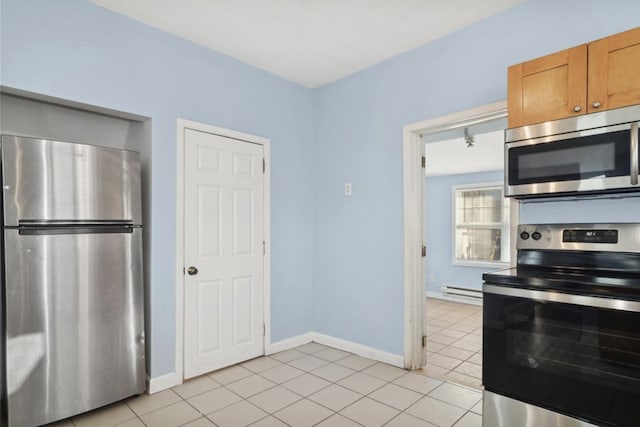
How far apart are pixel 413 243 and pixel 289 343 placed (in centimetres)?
160

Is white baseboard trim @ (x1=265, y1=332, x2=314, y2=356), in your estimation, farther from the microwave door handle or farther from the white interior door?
the microwave door handle

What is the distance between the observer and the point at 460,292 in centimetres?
622

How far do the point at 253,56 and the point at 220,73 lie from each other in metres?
0.33

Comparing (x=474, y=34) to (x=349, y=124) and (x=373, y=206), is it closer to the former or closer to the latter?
(x=349, y=124)

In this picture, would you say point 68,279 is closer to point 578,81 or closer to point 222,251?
point 222,251

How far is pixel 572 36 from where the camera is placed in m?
2.14

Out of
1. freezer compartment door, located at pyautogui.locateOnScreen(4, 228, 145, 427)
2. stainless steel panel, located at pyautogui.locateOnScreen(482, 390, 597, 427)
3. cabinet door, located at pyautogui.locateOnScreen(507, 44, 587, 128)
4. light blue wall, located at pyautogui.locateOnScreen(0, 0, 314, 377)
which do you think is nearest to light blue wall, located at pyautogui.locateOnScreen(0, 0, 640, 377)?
light blue wall, located at pyautogui.locateOnScreen(0, 0, 314, 377)

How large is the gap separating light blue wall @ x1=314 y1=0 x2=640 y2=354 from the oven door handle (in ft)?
2.36

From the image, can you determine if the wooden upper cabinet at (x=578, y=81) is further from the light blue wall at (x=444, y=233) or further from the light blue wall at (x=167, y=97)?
the light blue wall at (x=444, y=233)

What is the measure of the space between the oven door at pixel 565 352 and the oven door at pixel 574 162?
1.88ft

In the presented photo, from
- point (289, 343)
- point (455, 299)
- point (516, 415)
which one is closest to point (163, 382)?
point (289, 343)

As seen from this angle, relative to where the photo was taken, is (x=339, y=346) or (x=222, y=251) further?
(x=339, y=346)

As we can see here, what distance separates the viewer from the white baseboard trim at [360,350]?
9.98ft

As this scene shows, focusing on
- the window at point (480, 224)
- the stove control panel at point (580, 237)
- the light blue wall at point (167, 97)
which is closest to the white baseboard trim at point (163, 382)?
the light blue wall at point (167, 97)
